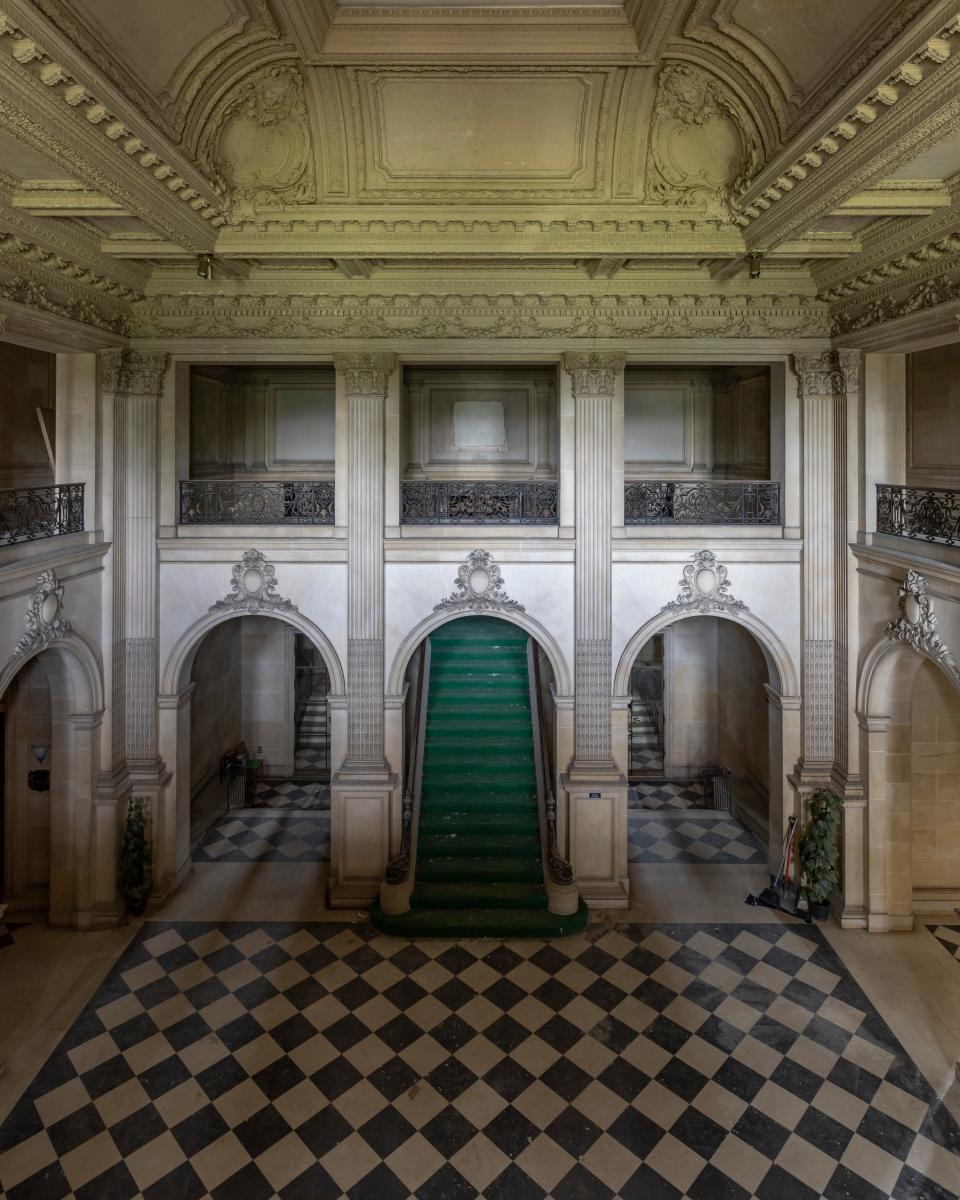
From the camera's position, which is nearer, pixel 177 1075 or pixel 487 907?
pixel 177 1075

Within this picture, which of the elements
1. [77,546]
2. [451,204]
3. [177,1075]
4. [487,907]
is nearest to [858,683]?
[487,907]

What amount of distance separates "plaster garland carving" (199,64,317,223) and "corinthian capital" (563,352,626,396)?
318cm

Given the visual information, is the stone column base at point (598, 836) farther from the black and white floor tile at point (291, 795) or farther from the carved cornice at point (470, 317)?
the carved cornice at point (470, 317)

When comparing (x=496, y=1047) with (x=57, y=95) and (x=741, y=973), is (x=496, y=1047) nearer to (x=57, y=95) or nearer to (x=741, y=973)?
(x=741, y=973)

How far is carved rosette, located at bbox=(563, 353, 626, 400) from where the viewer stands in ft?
30.1

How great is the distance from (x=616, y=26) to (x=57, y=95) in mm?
3964

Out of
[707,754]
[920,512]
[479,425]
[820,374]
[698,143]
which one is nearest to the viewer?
[698,143]

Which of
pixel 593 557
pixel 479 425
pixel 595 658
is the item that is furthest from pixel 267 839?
pixel 479 425

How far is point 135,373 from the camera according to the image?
9.22m

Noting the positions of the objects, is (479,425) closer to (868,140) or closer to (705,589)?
(705,589)

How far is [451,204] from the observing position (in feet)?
25.1

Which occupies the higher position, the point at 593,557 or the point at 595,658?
the point at 593,557

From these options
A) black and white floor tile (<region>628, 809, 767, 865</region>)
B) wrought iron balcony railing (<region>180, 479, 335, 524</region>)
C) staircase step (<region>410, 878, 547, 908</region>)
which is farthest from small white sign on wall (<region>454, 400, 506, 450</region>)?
staircase step (<region>410, 878, 547, 908</region>)

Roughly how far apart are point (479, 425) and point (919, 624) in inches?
263
